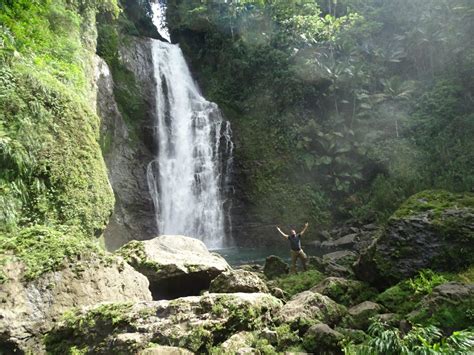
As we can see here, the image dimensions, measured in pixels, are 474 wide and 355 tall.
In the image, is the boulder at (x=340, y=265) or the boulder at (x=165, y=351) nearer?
the boulder at (x=165, y=351)

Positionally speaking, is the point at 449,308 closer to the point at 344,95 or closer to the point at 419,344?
the point at 419,344

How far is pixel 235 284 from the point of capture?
20.4ft

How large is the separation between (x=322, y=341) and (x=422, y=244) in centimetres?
411

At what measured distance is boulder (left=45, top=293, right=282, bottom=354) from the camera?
4.39m

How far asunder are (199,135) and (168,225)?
5793 millimetres

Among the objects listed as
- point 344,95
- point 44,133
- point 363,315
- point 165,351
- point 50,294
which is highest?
point 344,95

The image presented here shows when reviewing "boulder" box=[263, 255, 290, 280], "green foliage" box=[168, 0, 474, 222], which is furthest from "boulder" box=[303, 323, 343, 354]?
"green foliage" box=[168, 0, 474, 222]

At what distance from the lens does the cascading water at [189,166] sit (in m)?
19.4

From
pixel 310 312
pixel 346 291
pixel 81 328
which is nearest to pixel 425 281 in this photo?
pixel 346 291

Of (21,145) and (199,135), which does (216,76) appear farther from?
(21,145)

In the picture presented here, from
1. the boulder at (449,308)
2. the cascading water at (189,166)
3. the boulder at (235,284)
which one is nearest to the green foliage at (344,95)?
the cascading water at (189,166)

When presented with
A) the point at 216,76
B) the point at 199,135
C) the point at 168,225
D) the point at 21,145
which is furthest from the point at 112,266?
the point at 216,76

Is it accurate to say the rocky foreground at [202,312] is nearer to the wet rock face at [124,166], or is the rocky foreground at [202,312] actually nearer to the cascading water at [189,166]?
the wet rock face at [124,166]

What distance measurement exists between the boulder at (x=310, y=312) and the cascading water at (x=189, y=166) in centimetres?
1352
